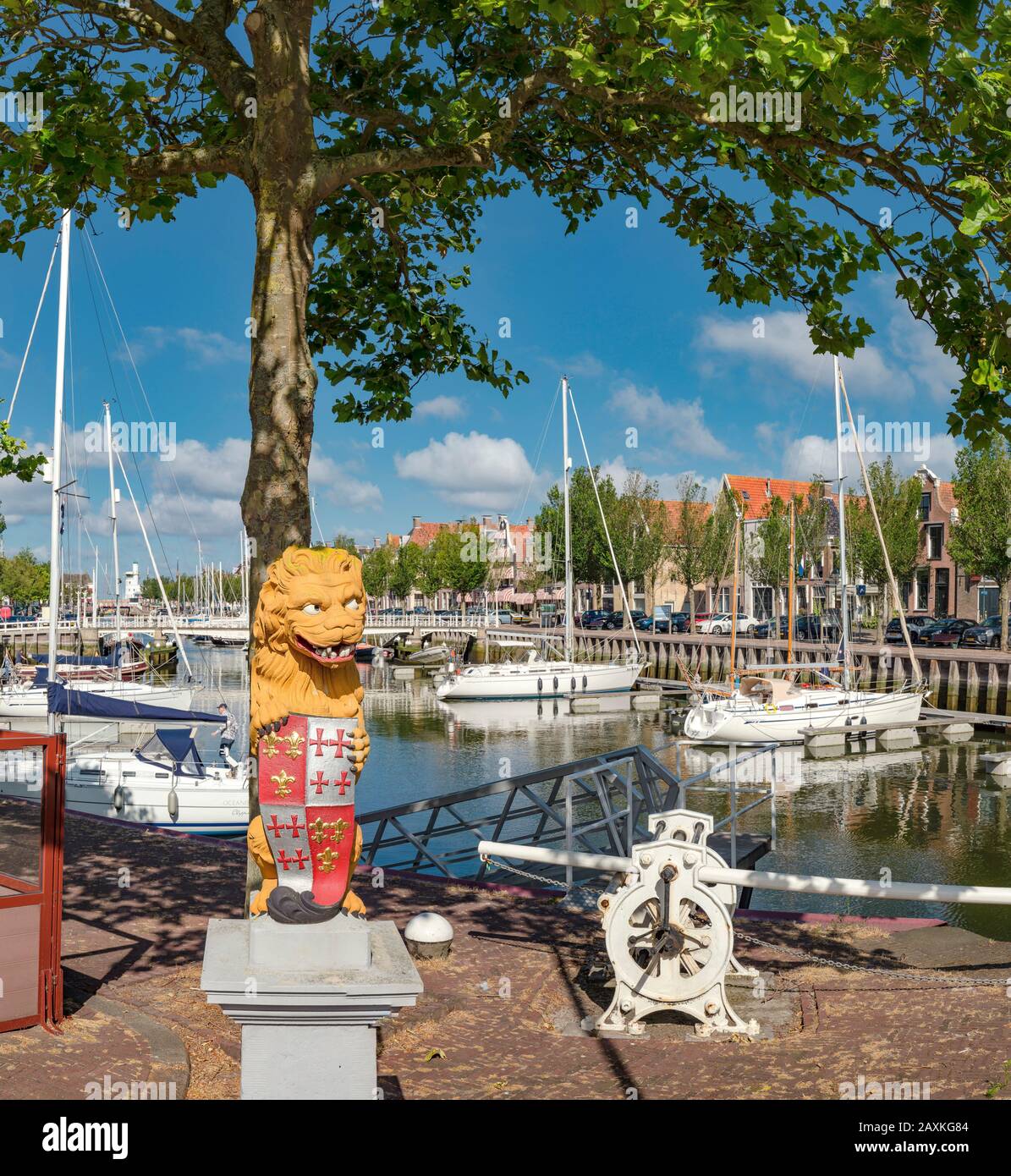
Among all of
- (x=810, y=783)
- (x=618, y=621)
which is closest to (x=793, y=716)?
(x=810, y=783)

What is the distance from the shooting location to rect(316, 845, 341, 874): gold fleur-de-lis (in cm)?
471

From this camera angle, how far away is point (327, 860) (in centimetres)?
473

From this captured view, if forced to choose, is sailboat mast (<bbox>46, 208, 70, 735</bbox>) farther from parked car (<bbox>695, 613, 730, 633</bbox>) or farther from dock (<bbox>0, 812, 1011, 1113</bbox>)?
parked car (<bbox>695, 613, 730, 633</bbox>)

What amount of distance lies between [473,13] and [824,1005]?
7972 mm

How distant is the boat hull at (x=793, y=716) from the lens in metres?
32.2

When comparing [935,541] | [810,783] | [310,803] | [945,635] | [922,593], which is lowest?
[810,783]

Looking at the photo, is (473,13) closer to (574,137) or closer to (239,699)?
(574,137)

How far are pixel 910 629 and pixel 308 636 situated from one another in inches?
2196

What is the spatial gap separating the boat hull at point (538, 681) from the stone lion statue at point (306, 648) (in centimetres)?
4150

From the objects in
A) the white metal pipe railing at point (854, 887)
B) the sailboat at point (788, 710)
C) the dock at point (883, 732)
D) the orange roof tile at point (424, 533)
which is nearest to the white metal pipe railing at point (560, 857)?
the white metal pipe railing at point (854, 887)

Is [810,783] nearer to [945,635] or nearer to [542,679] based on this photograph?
[542,679]

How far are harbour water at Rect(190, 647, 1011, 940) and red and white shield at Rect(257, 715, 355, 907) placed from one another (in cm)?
607

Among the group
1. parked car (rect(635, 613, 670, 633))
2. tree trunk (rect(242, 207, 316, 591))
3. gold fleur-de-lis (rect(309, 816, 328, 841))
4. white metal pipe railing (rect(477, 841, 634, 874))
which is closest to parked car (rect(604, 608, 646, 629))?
parked car (rect(635, 613, 670, 633))

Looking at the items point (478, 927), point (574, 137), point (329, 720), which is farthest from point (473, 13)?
point (478, 927)
